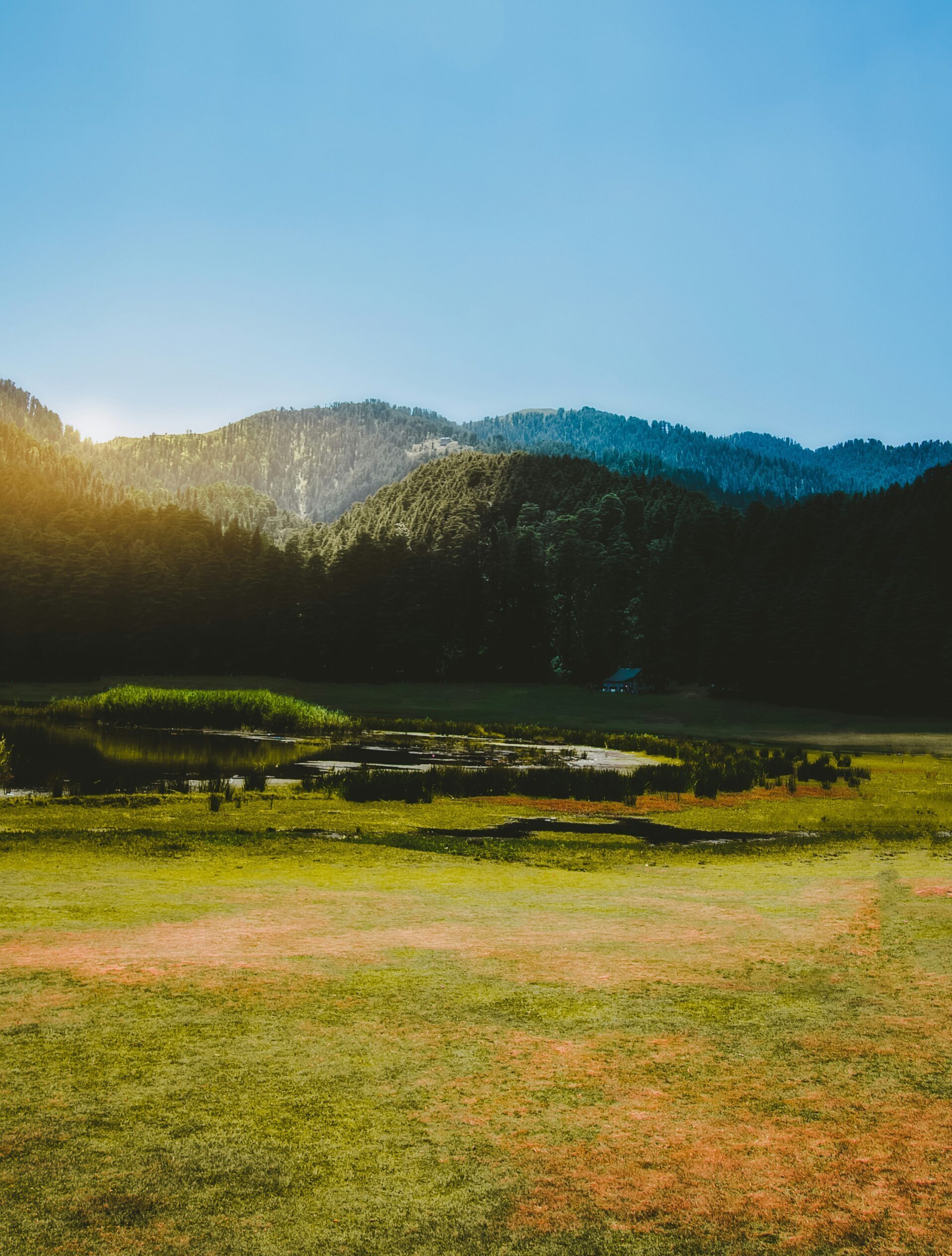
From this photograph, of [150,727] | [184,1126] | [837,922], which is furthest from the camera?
[150,727]

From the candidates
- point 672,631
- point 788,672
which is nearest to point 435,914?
point 788,672

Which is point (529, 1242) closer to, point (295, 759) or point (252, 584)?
point (295, 759)

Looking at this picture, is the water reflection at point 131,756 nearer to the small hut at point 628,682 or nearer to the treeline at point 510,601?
the treeline at point 510,601

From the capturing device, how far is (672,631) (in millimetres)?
90125

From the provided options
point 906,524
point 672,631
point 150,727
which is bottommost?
point 150,727

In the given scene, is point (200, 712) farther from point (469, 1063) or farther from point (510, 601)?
point (510, 601)

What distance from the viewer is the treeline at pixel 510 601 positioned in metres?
76.0

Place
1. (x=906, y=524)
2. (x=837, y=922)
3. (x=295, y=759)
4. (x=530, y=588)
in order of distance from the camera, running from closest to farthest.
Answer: (x=837, y=922)
(x=295, y=759)
(x=906, y=524)
(x=530, y=588)

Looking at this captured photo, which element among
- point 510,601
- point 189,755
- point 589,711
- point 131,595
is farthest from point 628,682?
point 189,755

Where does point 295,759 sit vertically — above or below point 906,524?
below

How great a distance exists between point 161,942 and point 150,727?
38665mm

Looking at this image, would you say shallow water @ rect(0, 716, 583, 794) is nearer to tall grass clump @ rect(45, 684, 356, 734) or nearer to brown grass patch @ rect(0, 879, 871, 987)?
tall grass clump @ rect(45, 684, 356, 734)

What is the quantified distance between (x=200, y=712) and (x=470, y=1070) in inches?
1677

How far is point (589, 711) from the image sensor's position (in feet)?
213
